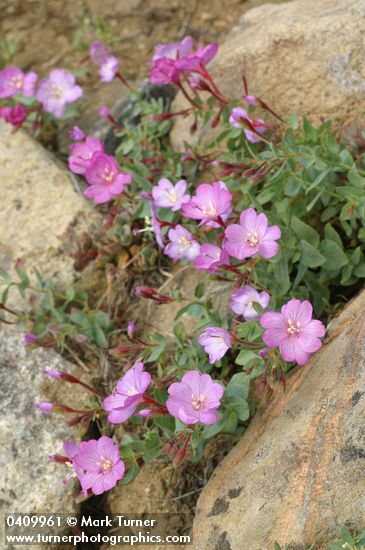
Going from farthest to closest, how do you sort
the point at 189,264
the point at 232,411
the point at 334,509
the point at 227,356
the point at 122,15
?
the point at 122,15
the point at 189,264
the point at 227,356
the point at 232,411
the point at 334,509

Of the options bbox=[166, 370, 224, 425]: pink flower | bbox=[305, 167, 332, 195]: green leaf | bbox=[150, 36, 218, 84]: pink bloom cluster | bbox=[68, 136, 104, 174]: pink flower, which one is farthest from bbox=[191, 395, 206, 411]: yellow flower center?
bbox=[150, 36, 218, 84]: pink bloom cluster

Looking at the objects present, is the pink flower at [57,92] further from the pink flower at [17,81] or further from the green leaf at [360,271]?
the green leaf at [360,271]

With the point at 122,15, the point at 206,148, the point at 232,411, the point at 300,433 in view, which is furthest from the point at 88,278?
the point at 122,15

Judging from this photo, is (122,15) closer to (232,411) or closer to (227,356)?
(227,356)

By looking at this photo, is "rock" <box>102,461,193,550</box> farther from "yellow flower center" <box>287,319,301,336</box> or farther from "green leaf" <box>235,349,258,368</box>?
"yellow flower center" <box>287,319,301,336</box>

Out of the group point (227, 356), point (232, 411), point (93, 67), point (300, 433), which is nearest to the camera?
point (300, 433)

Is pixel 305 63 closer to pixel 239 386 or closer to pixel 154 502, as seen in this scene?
pixel 239 386

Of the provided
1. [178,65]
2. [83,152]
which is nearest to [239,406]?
[83,152]
